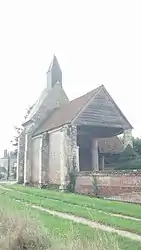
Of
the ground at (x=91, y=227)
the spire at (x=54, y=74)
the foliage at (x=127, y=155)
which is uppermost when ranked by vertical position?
the spire at (x=54, y=74)

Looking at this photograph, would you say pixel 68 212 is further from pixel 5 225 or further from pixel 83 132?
pixel 83 132

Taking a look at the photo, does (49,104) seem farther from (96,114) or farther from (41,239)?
(41,239)

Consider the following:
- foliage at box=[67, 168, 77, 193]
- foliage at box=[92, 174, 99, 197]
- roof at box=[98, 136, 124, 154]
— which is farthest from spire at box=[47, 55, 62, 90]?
foliage at box=[92, 174, 99, 197]

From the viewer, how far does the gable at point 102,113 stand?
3534 centimetres

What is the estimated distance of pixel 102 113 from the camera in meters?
36.3

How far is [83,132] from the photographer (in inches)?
1641

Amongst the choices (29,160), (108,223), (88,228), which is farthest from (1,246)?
(29,160)

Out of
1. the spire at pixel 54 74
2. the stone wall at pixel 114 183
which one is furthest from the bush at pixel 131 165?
the spire at pixel 54 74

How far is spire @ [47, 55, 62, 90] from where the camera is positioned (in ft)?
168

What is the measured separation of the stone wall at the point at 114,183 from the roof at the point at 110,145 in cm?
1492

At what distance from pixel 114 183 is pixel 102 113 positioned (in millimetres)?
12601

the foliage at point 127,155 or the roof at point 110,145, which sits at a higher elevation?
the roof at point 110,145

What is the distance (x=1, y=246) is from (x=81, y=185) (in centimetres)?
2281

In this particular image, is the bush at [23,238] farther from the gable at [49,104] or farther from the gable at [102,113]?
the gable at [49,104]
